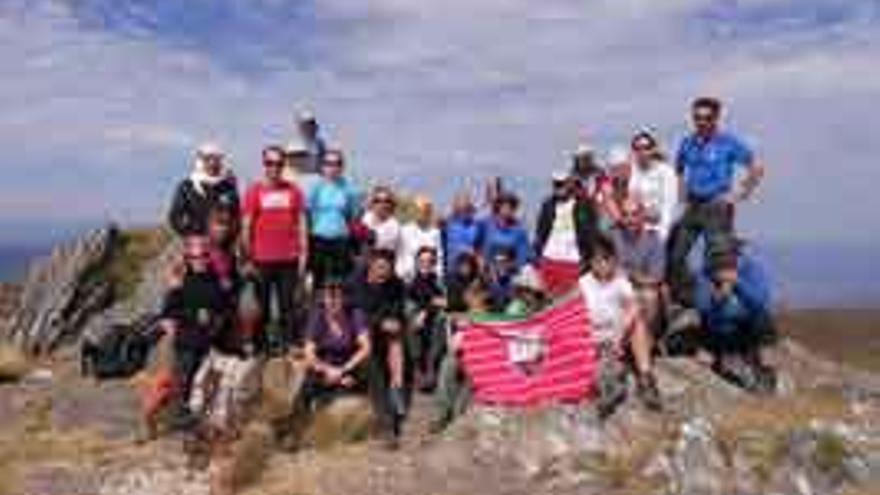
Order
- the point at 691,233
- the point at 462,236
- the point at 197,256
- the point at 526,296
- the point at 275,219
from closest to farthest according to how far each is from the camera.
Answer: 1. the point at 197,256
2. the point at 275,219
3. the point at 526,296
4. the point at 691,233
5. the point at 462,236

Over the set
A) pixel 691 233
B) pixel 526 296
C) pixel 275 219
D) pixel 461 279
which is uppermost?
pixel 275 219

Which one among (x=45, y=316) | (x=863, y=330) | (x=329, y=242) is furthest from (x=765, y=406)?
(x=863, y=330)

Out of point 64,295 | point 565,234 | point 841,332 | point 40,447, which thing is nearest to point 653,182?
point 565,234

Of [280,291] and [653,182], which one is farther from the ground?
[653,182]

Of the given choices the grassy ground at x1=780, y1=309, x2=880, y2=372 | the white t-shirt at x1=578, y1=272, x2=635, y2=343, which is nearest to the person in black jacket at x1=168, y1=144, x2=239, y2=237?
the white t-shirt at x1=578, y1=272, x2=635, y2=343

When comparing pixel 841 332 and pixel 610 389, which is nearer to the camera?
pixel 610 389

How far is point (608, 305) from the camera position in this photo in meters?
20.2

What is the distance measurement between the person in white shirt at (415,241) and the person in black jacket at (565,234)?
1496 millimetres

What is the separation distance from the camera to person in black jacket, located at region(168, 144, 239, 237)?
69.2 feet

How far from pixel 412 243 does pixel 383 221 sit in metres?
0.56

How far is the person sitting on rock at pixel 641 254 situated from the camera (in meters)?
20.6

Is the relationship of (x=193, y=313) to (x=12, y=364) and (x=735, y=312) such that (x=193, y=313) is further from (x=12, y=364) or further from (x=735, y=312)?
(x=12, y=364)

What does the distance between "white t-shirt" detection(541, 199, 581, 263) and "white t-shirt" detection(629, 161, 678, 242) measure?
3.37 ft

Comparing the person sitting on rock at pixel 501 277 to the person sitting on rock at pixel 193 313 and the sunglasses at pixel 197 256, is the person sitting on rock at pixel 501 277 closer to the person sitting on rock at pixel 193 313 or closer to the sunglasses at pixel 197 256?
the person sitting on rock at pixel 193 313
